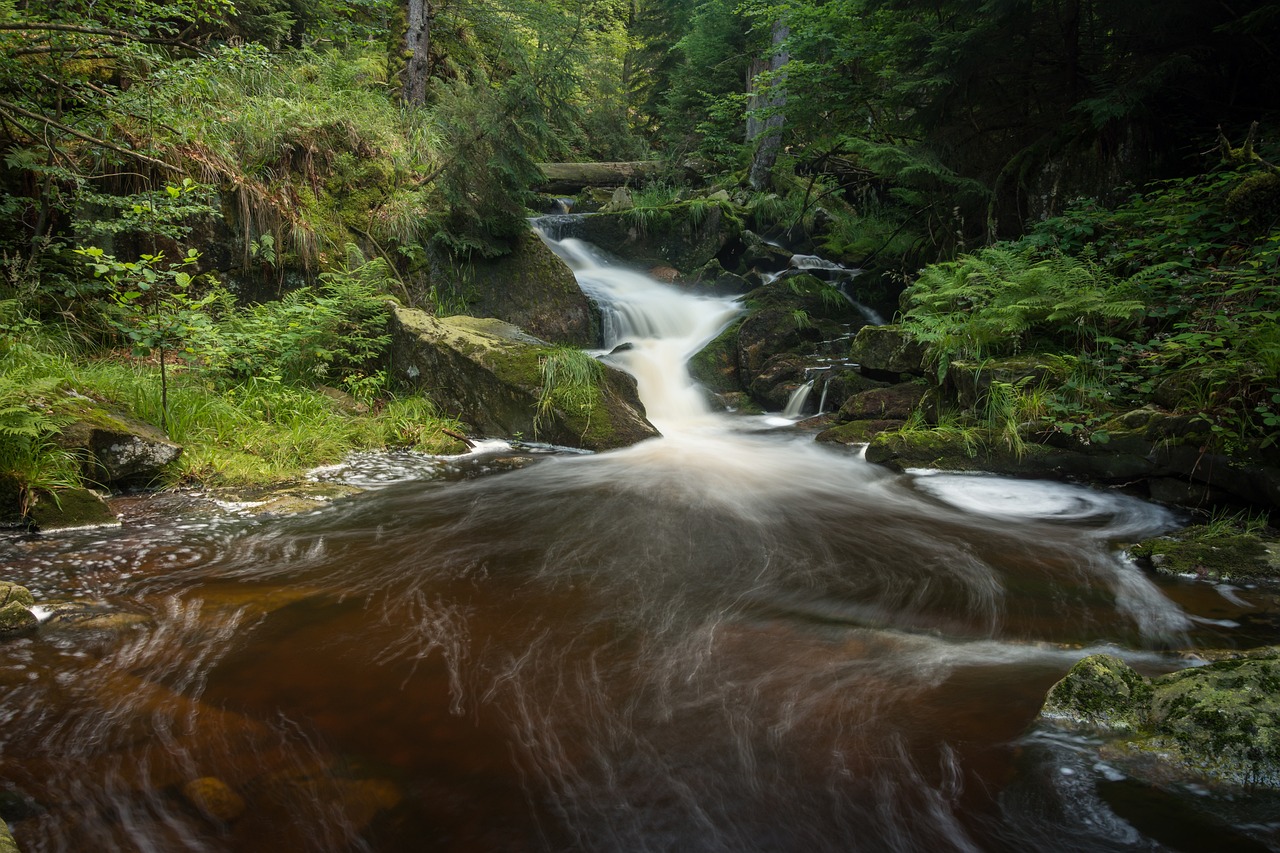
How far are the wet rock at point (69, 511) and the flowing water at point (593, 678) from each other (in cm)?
20

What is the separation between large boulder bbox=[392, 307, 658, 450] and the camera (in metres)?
7.31

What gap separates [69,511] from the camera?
4.14 metres

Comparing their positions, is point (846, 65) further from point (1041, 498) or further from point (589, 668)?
point (589, 668)

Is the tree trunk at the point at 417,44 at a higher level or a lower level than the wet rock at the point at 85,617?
higher

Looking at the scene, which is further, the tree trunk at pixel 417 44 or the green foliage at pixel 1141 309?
the tree trunk at pixel 417 44

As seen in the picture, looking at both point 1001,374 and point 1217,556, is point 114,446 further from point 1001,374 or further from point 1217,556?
point 1001,374

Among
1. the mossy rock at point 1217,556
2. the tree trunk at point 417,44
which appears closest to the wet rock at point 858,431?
the mossy rock at point 1217,556

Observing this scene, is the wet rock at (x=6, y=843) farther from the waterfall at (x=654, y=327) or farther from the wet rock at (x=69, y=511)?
the waterfall at (x=654, y=327)

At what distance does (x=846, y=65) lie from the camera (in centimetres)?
969

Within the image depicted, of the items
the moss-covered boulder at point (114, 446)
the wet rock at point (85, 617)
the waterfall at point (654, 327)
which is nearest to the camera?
the wet rock at point (85, 617)

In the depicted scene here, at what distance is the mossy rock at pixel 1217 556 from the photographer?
3.76 meters

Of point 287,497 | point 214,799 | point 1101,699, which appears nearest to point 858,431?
point 1101,699

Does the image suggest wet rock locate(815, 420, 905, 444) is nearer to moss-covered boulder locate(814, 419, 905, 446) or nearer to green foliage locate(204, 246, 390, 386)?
moss-covered boulder locate(814, 419, 905, 446)

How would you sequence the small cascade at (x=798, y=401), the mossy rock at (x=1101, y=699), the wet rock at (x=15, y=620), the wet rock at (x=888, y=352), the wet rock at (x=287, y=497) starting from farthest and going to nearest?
1. the small cascade at (x=798, y=401)
2. the wet rock at (x=888, y=352)
3. the wet rock at (x=287, y=497)
4. the wet rock at (x=15, y=620)
5. the mossy rock at (x=1101, y=699)
